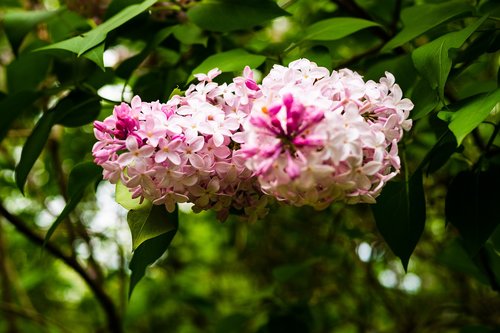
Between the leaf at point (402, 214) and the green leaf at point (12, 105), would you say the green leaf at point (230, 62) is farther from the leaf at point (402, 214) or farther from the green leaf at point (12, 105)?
the green leaf at point (12, 105)

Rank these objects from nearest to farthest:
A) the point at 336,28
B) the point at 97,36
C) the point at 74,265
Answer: the point at 97,36 < the point at 336,28 < the point at 74,265

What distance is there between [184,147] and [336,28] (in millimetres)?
410

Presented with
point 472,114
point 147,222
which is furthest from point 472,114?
point 147,222

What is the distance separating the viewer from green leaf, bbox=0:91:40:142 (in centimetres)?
116

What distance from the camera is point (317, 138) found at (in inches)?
24.5

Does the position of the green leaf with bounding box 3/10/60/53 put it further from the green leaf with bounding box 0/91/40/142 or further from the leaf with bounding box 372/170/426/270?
the leaf with bounding box 372/170/426/270

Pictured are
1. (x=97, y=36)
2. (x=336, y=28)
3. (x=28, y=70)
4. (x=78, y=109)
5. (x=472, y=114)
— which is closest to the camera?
(x=472, y=114)

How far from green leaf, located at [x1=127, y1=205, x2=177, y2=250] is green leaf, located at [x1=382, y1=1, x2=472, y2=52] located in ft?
1.51

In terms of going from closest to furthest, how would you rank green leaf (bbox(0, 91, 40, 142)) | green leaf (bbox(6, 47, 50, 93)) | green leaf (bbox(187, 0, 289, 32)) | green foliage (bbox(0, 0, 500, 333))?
green foliage (bbox(0, 0, 500, 333)) → green leaf (bbox(187, 0, 289, 32)) → green leaf (bbox(0, 91, 40, 142)) → green leaf (bbox(6, 47, 50, 93))

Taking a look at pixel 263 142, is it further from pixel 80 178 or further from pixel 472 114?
pixel 80 178

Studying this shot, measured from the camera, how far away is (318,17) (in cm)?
156

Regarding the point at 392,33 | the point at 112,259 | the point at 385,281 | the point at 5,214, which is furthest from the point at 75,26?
the point at 385,281

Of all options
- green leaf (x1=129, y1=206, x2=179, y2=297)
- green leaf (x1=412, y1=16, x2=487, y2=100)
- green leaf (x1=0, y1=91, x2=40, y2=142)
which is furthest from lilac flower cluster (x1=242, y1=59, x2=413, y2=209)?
green leaf (x1=0, y1=91, x2=40, y2=142)

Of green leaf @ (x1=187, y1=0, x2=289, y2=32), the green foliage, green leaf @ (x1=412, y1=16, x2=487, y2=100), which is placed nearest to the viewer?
green leaf @ (x1=412, y1=16, x2=487, y2=100)
